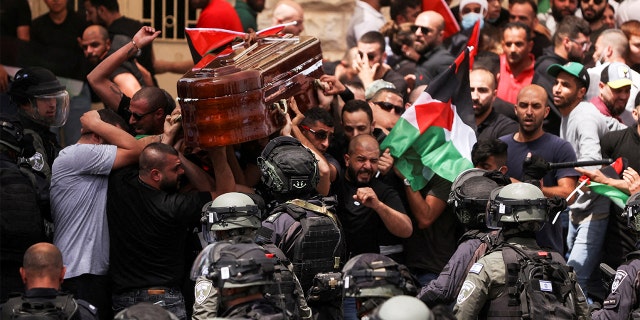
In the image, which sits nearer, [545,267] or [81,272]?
[545,267]

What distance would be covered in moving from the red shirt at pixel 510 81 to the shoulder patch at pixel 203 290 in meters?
5.29

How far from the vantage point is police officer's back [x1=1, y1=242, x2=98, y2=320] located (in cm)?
829

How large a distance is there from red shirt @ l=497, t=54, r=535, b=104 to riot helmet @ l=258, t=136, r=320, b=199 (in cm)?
383

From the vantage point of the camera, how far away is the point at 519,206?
352 inches

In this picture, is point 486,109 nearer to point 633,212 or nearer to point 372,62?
point 372,62

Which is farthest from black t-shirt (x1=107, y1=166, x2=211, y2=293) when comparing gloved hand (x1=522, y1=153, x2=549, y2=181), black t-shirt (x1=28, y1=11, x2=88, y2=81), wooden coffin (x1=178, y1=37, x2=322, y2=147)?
black t-shirt (x1=28, y1=11, x2=88, y2=81)

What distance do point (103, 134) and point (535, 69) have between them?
487 centimetres

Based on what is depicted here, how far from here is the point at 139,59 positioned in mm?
13336

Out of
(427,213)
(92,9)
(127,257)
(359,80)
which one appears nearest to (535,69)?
(359,80)

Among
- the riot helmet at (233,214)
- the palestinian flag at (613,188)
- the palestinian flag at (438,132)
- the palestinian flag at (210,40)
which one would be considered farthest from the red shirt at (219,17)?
the riot helmet at (233,214)

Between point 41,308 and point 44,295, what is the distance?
0.51ft

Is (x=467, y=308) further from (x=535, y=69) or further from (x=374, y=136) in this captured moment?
(x=535, y=69)

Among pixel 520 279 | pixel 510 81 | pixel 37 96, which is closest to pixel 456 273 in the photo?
pixel 520 279

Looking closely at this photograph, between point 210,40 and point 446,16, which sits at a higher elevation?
point 210,40
